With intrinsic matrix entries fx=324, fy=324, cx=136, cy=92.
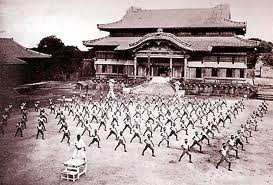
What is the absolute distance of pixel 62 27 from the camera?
31.6 ft

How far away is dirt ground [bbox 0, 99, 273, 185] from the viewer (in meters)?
6.65

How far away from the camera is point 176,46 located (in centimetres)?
2122

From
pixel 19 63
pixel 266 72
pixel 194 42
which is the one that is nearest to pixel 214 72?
pixel 194 42

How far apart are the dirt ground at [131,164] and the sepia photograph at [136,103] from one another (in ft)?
0.08

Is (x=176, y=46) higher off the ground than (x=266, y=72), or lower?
higher

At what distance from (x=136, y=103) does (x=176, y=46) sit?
6645 mm

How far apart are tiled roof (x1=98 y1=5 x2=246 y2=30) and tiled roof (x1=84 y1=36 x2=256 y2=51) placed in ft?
2.92

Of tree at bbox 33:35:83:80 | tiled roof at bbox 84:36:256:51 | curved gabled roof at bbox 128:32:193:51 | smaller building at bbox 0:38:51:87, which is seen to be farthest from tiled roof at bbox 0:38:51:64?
curved gabled roof at bbox 128:32:193:51

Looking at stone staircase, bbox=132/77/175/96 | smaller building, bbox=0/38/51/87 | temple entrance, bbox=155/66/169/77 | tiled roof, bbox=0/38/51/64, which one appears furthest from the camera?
temple entrance, bbox=155/66/169/77

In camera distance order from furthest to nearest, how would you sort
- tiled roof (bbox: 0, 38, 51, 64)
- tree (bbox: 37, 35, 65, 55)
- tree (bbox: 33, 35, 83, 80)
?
tree (bbox: 33, 35, 83, 80), tree (bbox: 37, 35, 65, 55), tiled roof (bbox: 0, 38, 51, 64)

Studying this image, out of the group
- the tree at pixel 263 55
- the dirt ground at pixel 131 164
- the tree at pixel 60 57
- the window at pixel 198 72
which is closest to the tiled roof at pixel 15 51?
the tree at pixel 60 57

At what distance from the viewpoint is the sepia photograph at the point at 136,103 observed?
7.24 meters

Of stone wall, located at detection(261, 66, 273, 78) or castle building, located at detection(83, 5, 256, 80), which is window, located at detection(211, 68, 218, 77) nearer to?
castle building, located at detection(83, 5, 256, 80)

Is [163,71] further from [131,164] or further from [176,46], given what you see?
[131,164]
